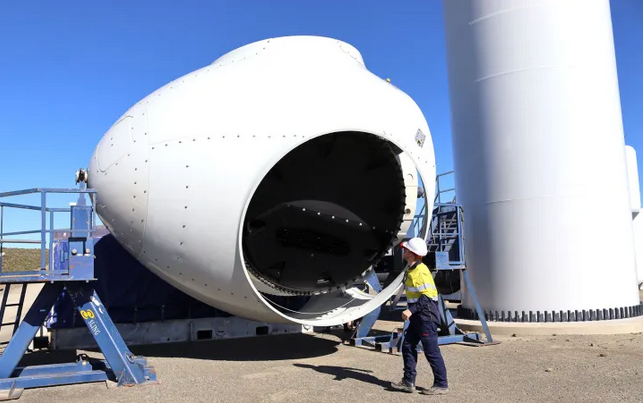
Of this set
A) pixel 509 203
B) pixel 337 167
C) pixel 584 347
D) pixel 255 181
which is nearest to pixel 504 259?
pixel 509 203

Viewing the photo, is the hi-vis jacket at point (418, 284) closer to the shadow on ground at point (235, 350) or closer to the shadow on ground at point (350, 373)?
the shadow on ground at point (350, 373)

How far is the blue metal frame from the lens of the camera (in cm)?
528

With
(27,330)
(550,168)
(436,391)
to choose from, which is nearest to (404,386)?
(436,391)

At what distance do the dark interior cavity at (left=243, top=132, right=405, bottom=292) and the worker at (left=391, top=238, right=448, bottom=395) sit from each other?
114 centimetres

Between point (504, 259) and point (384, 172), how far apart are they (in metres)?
3.28

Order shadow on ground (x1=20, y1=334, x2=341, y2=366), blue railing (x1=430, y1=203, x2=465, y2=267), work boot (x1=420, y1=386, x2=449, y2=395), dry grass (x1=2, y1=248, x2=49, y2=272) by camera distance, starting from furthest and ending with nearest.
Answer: dry grass (x1=2, y1=248, x2=49, y2=272) < blue railing (x1=430, y1=203, x2=465, y2=267) < shadow on ground (x1=20, y1=334, x2=341, y2=366) < work boot (x1=420, y1=386, x2=449, y2=395)

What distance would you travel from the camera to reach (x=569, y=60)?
8.35 metres

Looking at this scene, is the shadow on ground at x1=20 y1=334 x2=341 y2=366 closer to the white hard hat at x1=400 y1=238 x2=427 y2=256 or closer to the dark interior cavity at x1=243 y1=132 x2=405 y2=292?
the dark interior cavity at x1=243 y1=132 x2=405 y2=292

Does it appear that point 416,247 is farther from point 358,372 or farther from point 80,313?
point 80,313

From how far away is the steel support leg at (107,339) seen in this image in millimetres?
5352

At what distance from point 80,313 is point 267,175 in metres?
2.32

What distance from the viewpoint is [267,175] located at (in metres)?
5.72

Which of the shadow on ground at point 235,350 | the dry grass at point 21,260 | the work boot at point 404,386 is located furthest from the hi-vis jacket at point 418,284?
the dry grass at point 21,260


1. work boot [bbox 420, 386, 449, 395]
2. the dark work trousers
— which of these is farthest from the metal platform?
work boot [bbox 420, 386, 449, 395]
